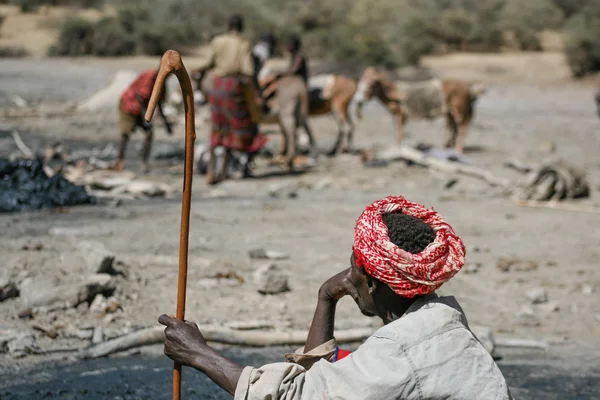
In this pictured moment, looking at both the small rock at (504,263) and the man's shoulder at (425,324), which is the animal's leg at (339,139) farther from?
the man's shoulder at (425,324)

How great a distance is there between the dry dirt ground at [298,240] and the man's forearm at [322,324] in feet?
6.90

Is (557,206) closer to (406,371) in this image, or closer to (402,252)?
(402,252)

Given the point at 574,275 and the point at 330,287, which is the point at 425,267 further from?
the point at 574,275

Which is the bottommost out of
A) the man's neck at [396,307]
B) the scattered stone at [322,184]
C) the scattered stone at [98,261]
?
the scattered stone at [322,184]

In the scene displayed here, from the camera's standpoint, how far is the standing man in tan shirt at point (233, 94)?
31.7 ft

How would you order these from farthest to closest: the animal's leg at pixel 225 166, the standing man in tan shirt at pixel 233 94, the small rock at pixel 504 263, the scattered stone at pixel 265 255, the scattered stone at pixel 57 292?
the animal's leg at pixel 225 166
the standing man in tan shirt at pixel 233 94
the small rock at pixel 504 263
the scattered stone at pixel 265 255
the scattered stone at pixel 57 292

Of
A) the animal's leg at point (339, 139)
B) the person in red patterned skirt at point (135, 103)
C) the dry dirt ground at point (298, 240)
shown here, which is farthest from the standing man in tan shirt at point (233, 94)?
the animal's leg at point (339, 139)

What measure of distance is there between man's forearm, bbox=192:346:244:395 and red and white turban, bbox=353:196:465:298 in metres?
0.46

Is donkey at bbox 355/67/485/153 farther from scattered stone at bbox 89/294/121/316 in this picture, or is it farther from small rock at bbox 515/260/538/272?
scattered stone at bbox 89/294/121/316

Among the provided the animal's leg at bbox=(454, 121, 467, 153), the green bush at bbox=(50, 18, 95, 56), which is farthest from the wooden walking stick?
the green bush at bbox=(50, 18, 95, 56)

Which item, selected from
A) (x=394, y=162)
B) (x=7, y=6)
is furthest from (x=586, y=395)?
(x=7, y=6)

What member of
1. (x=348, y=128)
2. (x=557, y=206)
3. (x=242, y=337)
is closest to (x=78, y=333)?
(x=242, y=337)

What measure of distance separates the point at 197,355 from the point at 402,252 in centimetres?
67

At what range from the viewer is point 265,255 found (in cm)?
643
